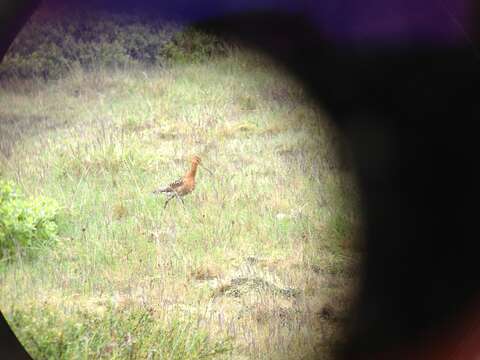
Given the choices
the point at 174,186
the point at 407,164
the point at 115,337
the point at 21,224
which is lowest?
the point at 115,337

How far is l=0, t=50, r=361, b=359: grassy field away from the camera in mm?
1641

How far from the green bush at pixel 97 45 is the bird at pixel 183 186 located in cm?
38

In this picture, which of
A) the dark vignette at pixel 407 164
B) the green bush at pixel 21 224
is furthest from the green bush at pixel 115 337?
the dark vignette at pixel 407 164

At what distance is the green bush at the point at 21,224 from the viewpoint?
1892 mm

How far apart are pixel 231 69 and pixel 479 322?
1056 millimetres

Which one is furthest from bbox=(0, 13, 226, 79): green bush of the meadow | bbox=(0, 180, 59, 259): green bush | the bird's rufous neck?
bbox=(0, 180, 59, 259): green bush

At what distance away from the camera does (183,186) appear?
1986 millimetres

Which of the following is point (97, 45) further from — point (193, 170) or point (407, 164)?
point (407, 164)

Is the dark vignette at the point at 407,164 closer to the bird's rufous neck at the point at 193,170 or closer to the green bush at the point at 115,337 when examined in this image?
A: the green bush at the point at 115,337

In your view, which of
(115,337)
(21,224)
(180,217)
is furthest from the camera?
(180,217)

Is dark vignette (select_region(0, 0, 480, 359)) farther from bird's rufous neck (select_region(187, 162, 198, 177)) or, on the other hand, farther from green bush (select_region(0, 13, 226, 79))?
bird's rufous neck (select_region(187, 162, 198, 177))

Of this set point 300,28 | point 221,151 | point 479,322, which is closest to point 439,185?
point 479,322

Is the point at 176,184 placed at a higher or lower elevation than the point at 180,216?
higher

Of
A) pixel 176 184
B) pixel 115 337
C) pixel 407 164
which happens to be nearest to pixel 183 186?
pixel 176 184
